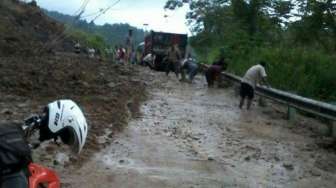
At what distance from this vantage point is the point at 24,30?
1216 inches

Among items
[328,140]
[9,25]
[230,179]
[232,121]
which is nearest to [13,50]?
[9,25]

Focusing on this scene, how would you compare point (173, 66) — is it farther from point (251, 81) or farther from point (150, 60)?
point (251, 81)

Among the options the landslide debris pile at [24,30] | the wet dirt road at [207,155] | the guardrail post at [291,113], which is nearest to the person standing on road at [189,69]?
the landslide debris pile at [24,30]

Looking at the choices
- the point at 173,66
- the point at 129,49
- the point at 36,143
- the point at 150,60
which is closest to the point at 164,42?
the point at 150,60

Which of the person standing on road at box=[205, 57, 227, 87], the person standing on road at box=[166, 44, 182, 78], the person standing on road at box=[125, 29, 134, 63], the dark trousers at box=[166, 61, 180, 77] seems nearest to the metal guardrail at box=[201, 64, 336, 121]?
the person standing on road at box=[205, 57, 227, 87]

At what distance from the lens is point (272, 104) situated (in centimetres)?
1764

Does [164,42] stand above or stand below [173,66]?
above

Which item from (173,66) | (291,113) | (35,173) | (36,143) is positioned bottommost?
(291,113)

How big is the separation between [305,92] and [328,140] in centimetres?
715

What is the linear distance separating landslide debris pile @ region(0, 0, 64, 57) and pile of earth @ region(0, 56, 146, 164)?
131 inches

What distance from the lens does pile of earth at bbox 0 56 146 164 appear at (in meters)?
9.23

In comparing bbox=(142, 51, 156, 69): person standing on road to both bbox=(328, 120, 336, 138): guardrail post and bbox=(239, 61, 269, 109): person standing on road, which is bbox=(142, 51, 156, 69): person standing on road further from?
bbox=(328, 120, 336, 138): guardrail post

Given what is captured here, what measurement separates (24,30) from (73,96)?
19378mm

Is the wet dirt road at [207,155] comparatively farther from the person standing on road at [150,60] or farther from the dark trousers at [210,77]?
the person standing on road at [150,60]
